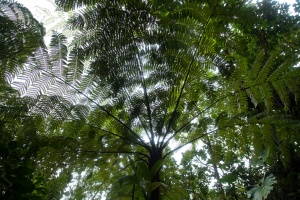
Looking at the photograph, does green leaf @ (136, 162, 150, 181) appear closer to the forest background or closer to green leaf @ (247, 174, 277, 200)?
the forest background

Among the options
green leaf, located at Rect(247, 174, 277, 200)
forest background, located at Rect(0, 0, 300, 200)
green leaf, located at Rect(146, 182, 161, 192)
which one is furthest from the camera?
green leaf, located at Rect(247, 174, 277, 200)

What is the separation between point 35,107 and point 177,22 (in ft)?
4.51

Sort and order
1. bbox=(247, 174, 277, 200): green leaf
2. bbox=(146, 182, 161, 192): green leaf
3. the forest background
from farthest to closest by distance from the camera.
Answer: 1. bbox=(247, 174, 277, 200): green leaf
2. the forest background
3. bbox=(146, 182, 161, 192): green leaf

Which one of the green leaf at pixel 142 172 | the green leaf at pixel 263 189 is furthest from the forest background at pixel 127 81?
the green leaf at pixel 263 189

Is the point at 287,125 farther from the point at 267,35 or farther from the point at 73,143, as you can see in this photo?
the point at 267,35

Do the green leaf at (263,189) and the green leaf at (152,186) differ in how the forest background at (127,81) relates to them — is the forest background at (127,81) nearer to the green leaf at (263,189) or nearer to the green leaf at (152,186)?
the green leaf at (152,186)

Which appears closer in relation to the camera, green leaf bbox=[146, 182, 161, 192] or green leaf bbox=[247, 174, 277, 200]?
green leaf bbox=[146, 182, 161, 192]

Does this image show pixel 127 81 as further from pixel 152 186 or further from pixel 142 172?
pixel 152 186

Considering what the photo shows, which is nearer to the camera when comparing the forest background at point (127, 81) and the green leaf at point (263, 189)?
the forest background at point (127, 81)

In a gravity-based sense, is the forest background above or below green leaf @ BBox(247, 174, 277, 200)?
above

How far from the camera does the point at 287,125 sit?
194 centimetres

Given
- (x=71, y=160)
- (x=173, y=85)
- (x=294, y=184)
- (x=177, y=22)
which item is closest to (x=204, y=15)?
(x=177, y=22)

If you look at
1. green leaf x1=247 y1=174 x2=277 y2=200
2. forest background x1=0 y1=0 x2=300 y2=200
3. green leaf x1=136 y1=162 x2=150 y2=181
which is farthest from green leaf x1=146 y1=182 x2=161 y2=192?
green leaf x1=247 y1=174 x2=277 y2=200

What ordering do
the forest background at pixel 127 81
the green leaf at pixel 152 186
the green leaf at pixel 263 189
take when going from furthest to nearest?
the green leaf at pixel 263 189, the forest background at pixel 127 81, the green leaf at pixel 152 186
